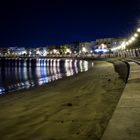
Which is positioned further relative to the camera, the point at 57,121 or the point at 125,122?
the point at 57,121

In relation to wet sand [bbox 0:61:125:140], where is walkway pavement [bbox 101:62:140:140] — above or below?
above

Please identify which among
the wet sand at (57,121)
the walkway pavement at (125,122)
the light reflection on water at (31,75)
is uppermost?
the walkway pavement at (125,122)

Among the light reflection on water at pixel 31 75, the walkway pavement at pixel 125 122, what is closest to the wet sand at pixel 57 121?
the walkway pavement at pixel 125 122

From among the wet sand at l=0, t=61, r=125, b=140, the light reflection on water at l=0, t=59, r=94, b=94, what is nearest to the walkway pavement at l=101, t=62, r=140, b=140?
the wet sand at l=0, t=61, r=125, b=140

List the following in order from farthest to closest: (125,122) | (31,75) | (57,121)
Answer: (31,75), (57,121), (125,122)

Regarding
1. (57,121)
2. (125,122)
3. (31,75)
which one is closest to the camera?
(125,122)

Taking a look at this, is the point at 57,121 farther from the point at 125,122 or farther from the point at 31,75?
the point at 31,75

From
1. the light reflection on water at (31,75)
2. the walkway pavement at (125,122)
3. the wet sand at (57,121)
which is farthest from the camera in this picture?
the light reflection on water at (31,75)

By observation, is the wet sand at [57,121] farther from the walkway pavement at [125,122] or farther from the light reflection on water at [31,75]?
the light reflection on water at [31,75]

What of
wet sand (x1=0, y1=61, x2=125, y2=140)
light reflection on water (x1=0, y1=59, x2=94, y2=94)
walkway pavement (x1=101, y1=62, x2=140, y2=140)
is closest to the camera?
walkway pavement (x1=101, y1=62, x2=140, y2=140)

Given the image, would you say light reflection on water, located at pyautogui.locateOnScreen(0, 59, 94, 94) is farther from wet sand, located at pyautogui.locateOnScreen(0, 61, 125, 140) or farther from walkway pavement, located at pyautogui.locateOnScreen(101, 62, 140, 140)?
walkway pavement, located at pyautogui.locateOnScreen(101, 62, 140, 140)

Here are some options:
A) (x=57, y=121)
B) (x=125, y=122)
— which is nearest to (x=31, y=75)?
(x=57, y=121)

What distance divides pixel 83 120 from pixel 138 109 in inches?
59.9

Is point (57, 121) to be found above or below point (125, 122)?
below
